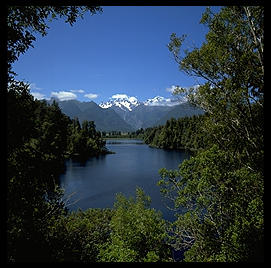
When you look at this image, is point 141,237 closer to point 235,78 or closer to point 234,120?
point 234,120

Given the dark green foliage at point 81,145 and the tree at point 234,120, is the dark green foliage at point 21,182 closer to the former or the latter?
the tree at point 234,120

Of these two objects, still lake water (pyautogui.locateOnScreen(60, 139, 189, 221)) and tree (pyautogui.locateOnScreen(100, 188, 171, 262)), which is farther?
still lake water (pyautogui.locateOnScreen(60, 139, 189, 221))

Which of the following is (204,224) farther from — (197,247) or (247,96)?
(247,96)

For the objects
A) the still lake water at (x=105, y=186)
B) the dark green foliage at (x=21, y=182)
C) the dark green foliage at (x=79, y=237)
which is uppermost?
the dark green foliage at (x=21, y=182)

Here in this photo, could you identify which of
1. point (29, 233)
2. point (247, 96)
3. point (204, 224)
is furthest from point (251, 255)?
point (29, 233)

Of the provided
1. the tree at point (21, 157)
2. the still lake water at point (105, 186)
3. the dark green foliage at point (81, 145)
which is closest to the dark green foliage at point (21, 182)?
the tree at point (21, 157)

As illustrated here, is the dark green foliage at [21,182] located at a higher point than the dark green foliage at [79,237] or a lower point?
Answer: higher

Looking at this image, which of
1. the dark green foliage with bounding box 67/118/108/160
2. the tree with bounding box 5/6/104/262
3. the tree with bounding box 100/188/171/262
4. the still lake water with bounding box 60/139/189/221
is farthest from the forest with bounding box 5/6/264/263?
the dark green foliage with bounding box 67/118/108/160

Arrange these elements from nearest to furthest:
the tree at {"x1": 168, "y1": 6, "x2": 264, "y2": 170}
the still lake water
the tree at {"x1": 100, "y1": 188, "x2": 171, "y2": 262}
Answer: the tree at {"x1": 168, "y1": 6, "x2": 264, "y2": 170} → the tree at {"x1": 100, "y1": 188, "x2": 171, "y2": 262} → the still lake water

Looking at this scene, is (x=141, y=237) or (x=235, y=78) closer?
(x=235, y=78)

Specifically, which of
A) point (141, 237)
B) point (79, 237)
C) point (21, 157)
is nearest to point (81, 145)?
point (79, 237)

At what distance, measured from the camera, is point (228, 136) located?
159 inches

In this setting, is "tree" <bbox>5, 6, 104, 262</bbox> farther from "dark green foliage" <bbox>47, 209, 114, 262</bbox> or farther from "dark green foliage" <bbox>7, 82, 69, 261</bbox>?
"dark green foliage" <bbox>47, 209, 114, 262</bbox>

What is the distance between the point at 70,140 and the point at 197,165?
3865cm
